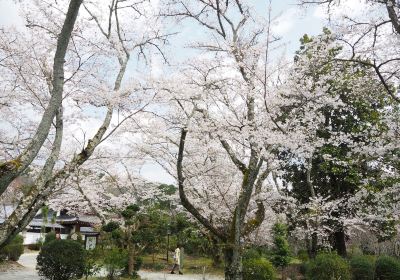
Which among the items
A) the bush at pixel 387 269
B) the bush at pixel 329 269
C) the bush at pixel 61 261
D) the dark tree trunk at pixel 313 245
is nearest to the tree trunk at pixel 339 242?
the dark tree trunk at pixel 313 245

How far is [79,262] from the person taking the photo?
1155 cm

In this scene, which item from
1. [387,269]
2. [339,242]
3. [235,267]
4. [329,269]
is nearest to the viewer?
[235,267]

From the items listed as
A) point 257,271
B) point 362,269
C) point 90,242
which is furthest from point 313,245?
point 90,242

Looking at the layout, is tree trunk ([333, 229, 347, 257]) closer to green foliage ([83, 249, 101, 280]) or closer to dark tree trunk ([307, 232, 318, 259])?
dark tree trunk ([307, 232, 318, 259])

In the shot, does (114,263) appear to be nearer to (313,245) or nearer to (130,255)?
(130,255)

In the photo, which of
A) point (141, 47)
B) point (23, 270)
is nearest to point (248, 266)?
point (141, 47)

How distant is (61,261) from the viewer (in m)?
11.3

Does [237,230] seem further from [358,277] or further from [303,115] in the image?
[358,277]

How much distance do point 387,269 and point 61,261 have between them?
470 inches

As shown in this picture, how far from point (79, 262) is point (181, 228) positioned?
9.51m

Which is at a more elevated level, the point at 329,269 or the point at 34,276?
the point at 329,269

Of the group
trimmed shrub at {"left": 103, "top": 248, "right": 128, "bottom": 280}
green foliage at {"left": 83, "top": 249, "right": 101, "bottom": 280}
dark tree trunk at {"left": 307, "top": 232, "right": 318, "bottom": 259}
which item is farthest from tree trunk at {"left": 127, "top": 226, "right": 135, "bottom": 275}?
dark tree trunk at {"left": 307, "top": 232, "right": 318, "bottom": 259}

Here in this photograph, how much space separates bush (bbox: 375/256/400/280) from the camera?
13805 millimetres

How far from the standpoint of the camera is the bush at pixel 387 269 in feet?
45.3
